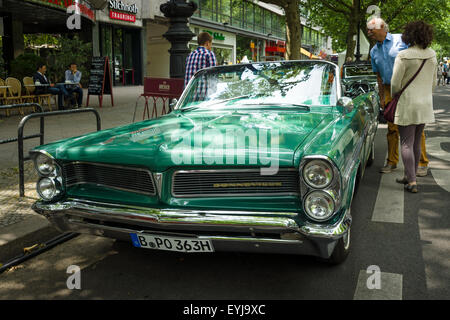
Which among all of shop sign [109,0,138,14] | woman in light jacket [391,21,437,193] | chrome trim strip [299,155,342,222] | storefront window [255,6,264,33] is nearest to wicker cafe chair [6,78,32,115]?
woman in light jacket [391,21,437,193]

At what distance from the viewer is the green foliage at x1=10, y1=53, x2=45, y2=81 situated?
14570mm

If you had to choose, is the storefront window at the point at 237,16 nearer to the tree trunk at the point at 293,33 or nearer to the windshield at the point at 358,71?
the tree trunk at the point at 293,33

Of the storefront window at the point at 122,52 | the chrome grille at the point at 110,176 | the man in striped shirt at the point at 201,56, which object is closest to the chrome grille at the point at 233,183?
the chrome grille at the point at 110,176

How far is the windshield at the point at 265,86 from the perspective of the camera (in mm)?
4109

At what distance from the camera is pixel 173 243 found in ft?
9.15

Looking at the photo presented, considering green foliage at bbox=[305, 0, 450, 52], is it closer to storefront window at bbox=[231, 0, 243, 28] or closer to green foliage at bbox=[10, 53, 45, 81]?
storefront window at bbox=[231, 0, 243, 28]

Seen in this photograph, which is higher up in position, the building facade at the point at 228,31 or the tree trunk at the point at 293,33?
the building facade at the point at 228,31

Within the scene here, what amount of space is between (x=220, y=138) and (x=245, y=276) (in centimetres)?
99

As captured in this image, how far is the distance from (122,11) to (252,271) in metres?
25.3

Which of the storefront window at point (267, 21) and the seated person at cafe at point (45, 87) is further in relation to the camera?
the storefront window at point (267, 21)

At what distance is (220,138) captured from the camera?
2990 millimetres

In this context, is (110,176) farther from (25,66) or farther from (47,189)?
(25,66)

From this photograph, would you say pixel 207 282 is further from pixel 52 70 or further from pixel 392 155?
pixel 52 70
